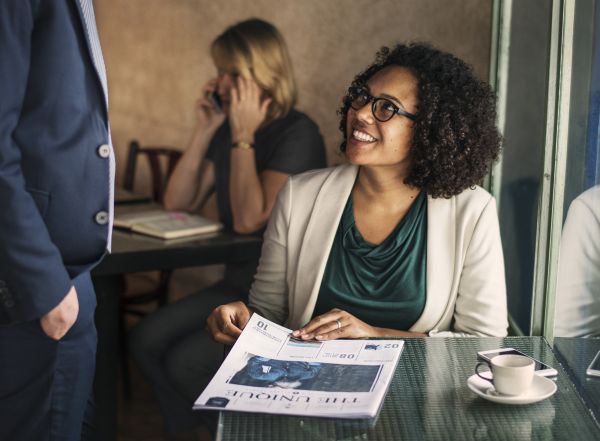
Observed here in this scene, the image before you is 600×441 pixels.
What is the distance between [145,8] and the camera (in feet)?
13.2

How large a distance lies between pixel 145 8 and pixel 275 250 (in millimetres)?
2356

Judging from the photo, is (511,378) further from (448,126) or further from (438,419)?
(448,126)

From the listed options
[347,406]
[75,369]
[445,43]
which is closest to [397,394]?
[347,406]

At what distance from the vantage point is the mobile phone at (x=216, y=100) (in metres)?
3.26

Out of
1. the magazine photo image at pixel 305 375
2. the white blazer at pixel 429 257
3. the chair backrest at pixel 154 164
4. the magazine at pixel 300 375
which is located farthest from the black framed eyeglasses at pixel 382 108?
the chair backrest at pixel 154 164

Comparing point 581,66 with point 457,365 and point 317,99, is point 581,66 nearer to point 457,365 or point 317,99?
point 457,365

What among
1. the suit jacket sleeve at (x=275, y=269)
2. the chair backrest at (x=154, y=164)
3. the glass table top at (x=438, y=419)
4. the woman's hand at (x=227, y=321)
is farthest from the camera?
the chair backrest at (x=154, y=164)

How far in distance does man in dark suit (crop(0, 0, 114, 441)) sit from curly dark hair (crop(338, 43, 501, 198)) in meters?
0.73

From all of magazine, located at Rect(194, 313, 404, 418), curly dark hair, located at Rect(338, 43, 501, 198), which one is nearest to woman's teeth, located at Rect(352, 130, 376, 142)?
curly dark hair, located at Rect(338, 43, 501, 198)

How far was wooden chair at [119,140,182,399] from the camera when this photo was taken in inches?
130

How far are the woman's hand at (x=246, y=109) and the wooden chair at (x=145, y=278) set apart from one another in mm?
649

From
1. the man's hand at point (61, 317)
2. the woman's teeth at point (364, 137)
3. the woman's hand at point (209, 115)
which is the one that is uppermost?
the woman's teeth at point (364, 137)

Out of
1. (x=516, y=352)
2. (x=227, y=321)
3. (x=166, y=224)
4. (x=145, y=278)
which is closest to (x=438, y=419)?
(x=516, y=352)

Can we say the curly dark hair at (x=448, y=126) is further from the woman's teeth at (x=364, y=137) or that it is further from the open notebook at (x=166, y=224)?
the open notebook at (x=166, y=224)
